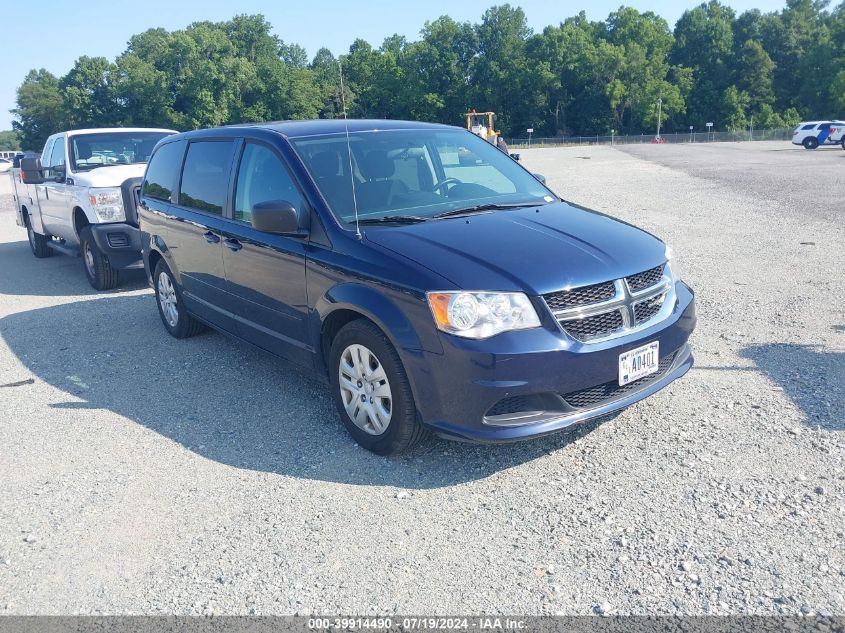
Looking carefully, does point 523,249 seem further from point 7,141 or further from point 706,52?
point 7,141

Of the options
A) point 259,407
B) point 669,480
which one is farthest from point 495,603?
point 259,407

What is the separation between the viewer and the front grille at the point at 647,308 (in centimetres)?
412

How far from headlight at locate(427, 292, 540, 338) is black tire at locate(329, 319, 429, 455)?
0.42 meters

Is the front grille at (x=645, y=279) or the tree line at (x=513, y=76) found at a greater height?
the tree line at (x=513, y=76)

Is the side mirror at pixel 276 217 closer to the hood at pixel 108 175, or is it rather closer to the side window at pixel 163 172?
the side window at pixel 163 172

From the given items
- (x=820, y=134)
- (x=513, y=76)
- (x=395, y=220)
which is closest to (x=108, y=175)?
(x=395, y=220)

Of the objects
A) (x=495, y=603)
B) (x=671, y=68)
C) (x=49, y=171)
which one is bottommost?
(x=495, y=603)

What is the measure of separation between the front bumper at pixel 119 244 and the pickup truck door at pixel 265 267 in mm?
4087

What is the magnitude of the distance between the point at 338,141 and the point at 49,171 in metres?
7.20

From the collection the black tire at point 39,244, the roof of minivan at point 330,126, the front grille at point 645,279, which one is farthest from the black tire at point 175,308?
the black tire at point 39,244

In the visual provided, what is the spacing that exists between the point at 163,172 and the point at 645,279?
461 centimetres

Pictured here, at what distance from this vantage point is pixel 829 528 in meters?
3.41

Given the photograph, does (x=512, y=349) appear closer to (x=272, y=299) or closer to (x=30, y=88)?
(x=272, y=299)

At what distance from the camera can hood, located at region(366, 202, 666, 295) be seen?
12.7 ft
